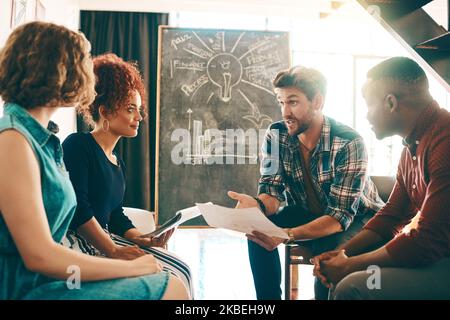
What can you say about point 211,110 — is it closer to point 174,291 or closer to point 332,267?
point 332,267

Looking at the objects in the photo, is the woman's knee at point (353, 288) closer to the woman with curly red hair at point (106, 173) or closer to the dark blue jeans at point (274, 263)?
the woman with curly red hair at point (106, 173)

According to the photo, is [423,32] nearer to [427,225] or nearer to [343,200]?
[343,200]

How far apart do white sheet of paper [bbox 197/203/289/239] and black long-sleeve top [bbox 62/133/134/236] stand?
1.11 ft

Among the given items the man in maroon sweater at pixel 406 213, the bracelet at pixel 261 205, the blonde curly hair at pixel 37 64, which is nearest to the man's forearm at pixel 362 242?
the man in maroon sweater at pixel 406 213

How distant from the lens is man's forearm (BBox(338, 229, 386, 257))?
1.49 m

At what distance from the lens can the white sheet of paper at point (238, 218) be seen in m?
1.43

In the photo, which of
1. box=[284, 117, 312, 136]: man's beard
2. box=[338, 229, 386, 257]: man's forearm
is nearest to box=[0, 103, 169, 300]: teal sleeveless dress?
box=[338, 229, 386, 257]: man's forearm

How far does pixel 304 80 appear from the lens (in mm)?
1951

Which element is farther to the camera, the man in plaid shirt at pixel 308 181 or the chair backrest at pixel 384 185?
the chair backrest at pixel 384 185

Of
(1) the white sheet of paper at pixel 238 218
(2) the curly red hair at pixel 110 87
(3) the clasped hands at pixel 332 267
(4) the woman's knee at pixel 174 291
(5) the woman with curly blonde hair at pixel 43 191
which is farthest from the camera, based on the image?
(2) the curly red hair at pixel 110 87

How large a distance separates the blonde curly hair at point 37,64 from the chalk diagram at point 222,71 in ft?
10.3

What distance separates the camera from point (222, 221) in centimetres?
146
